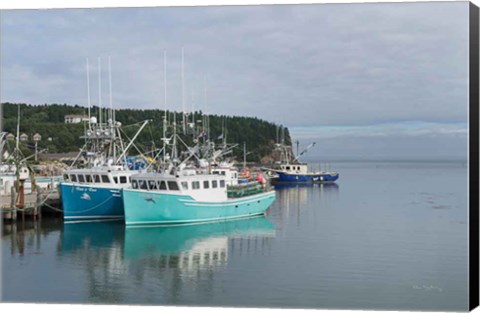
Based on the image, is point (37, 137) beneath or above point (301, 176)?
above

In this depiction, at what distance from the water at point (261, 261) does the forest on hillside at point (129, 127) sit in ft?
9.59

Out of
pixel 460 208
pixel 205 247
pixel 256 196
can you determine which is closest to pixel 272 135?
pixel 256 196

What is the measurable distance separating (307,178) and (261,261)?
89.7ft

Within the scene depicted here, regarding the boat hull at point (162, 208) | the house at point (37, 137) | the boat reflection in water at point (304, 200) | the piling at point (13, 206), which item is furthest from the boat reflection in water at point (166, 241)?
the house at point (37, 137)

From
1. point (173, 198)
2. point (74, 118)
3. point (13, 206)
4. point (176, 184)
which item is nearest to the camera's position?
point (176, 184)

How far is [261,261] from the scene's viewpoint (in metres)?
13.3

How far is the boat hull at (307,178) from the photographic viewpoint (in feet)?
131

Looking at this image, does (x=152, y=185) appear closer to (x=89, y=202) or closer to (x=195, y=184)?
(x=195, y=184)

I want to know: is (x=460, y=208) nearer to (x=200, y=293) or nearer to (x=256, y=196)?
(x=256, y=196)

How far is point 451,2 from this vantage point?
8.98m

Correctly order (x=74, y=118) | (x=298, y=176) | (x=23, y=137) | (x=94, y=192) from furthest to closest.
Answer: (x=298, y=176) → (x=74, y=118) → (x=23, y=137) → (x=94, y=192)

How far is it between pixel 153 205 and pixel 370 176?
24069 mm

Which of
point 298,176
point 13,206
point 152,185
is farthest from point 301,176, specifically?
point 13,206

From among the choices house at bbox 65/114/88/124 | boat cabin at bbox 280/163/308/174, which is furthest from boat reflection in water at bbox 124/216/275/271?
boat cabin at bbox 280/163/308/174
